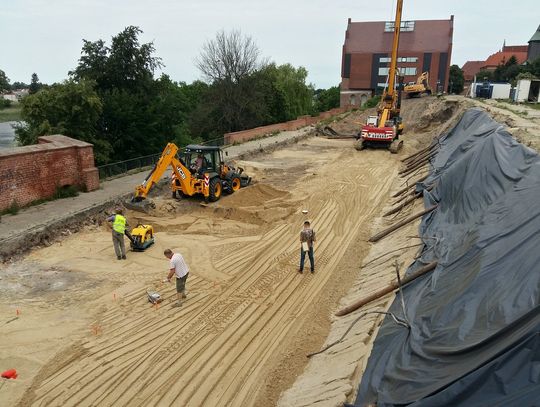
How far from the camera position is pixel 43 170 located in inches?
615

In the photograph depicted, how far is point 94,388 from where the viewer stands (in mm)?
6723

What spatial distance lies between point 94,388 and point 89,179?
39.8 feet

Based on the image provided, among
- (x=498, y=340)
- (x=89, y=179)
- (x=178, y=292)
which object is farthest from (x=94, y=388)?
(x=89, y=179)

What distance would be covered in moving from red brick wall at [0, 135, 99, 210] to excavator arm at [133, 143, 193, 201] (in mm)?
3347

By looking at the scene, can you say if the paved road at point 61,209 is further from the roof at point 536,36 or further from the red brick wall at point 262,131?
the roof at point 536,36

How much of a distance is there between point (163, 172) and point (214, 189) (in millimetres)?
2089

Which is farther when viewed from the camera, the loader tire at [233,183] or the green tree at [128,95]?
the green tree at [128,95]

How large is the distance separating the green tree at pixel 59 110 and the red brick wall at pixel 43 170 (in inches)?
229

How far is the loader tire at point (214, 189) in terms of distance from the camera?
1623cm

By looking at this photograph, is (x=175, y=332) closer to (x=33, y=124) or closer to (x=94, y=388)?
(x=94, y=388)

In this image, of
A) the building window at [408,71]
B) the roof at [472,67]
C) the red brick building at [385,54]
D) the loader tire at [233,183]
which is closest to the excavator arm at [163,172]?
the loader tire at [233,183]

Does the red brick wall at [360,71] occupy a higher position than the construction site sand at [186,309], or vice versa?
the red brick wall at [360,71]

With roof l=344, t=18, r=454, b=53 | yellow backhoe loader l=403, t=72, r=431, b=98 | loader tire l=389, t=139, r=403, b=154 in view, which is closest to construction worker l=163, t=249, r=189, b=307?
loader tire l=389, t=139, r=403, b=154

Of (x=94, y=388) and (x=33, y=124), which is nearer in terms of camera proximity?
(x=94, y=388)
